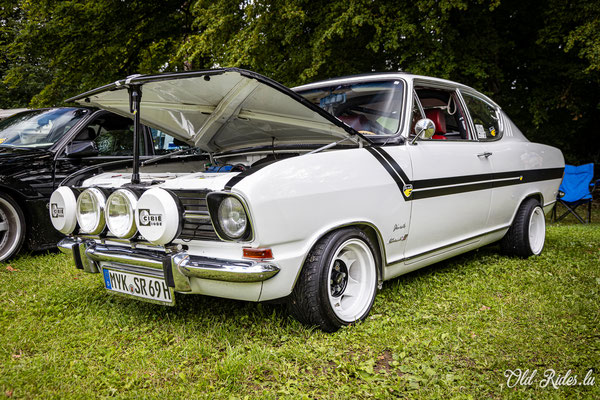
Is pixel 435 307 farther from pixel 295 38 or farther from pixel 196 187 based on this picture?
pixel 295 38

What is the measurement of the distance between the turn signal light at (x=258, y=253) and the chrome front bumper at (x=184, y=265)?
3 centimetres

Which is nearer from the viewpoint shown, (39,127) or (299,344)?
(299,344)

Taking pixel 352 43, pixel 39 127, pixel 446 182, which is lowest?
pixel 446 182

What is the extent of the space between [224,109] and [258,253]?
1.24 m

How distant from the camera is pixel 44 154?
459cm

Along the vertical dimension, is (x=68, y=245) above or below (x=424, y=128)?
below

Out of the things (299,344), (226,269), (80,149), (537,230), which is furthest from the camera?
(537,230)

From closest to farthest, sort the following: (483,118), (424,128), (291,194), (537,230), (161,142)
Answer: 1. (291,194)
2. (424,128)
3. (483,118)
4. (537,230)
5. (161,142)

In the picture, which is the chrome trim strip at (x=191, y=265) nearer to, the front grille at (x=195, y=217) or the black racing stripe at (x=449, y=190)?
the front grille at (x=195, y=217)

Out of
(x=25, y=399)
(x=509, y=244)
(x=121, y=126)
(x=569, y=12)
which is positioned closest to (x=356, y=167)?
(x=25, y=399)

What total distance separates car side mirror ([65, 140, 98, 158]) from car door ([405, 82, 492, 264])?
10.7ft

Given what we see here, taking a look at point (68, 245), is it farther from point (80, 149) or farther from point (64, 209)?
point (80, 149)

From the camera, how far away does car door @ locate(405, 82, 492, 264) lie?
3.21m

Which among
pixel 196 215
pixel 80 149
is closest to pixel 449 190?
pixel 196 215
